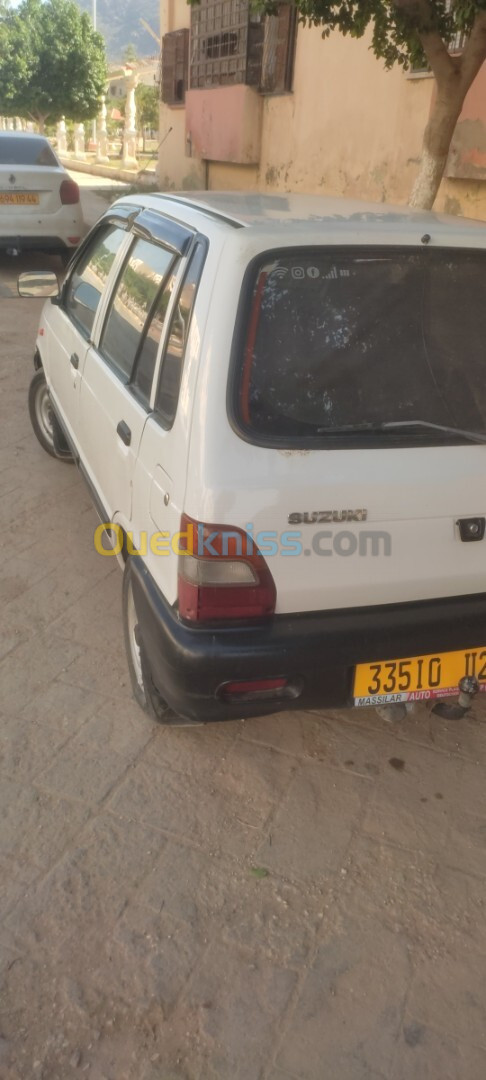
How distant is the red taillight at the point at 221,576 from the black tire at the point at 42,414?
2.94m

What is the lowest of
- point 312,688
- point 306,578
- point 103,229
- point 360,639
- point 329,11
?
point 312,688

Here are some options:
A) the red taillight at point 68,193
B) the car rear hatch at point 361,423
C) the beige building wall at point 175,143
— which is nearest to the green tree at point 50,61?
the beige building wall at point 175,143

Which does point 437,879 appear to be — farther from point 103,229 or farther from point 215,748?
point 103,229

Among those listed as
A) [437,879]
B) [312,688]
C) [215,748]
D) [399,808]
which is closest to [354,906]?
[437,879]

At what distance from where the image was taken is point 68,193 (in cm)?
1002

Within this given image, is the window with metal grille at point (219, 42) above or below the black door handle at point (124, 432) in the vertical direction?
above

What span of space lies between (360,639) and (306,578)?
10.0 inches

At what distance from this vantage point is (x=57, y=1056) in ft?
6.36

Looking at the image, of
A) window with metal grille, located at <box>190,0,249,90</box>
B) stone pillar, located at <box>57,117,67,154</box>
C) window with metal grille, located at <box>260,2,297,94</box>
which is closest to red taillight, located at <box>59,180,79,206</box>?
window with metal grille, located at <box>260,2,297,94</box>

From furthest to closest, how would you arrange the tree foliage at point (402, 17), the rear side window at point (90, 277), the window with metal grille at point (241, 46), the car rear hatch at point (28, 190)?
the window with metal grille at point (241, 46)
the car rear hatch at point (28, 190)
the tree foliage at point (402, 17)
the rear side window at point (90, 277)

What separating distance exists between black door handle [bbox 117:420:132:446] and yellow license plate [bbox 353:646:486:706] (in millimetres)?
1087

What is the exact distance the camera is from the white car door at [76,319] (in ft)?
12.2

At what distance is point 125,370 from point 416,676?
1.52 metres

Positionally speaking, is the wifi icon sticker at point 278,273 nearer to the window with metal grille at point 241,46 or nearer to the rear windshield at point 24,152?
the rear windshield at point 24,152
